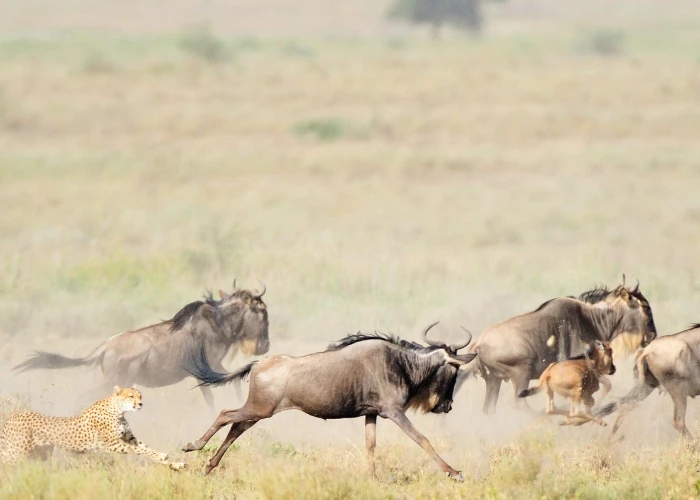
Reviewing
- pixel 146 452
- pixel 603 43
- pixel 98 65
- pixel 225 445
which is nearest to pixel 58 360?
pixel 146 452

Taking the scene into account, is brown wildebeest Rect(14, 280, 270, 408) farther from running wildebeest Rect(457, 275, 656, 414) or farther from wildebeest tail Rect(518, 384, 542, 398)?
wildebeest tail Rect(518, 384, 542, 398)

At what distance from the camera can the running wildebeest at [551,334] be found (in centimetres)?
1037

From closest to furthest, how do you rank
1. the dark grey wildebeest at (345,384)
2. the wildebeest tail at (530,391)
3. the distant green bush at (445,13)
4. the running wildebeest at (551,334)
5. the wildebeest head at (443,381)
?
the dark grey wildebeest at (345,384) < the wildebeest head at (443,381) < the wildebeest tail at (530,391) < the running wildebeest at (551,334) < the distant green bush at (445,13)

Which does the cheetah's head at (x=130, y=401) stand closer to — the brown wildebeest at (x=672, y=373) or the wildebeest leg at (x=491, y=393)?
the wildebeest leg at (x=491, y=393)

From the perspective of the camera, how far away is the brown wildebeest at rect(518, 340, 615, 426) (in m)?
9.80

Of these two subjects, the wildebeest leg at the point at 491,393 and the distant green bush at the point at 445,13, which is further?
the distant green bush at the point at 445,13

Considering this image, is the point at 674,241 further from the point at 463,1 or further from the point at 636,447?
the point at 463,1

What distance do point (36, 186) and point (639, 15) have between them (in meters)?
58.3

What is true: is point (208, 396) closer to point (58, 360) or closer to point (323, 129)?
point (58, 360)

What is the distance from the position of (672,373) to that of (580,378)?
2.28 feet

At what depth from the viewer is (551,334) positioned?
34.6 ft

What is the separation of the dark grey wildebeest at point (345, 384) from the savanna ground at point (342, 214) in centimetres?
36

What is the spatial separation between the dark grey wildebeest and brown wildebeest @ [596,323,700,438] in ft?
6.20

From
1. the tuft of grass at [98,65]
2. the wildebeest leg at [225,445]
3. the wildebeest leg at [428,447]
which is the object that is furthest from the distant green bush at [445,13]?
the wildebeest leg at [428,447]
